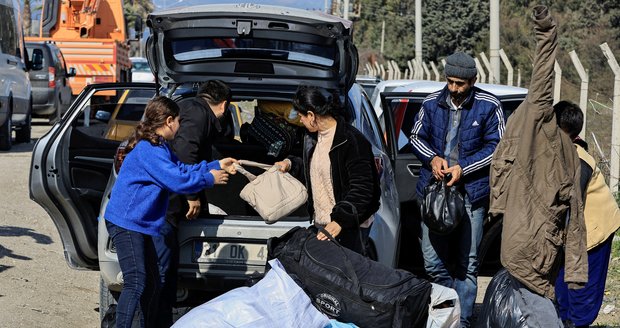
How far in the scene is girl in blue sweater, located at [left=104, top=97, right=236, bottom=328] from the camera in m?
6.00

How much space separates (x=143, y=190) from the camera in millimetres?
6039

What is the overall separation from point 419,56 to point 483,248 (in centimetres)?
2787

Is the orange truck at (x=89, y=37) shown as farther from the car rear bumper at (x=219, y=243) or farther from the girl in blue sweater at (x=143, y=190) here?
the girl in blue sweater at (x=143, y=190)

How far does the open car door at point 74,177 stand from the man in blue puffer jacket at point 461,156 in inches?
84.1

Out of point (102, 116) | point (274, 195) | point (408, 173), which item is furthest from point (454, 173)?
point (102, 116)

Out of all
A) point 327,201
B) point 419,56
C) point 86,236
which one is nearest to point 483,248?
point 327,201

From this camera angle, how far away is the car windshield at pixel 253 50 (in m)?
7.31

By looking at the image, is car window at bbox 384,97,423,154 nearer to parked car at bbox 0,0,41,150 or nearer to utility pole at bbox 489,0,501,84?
utility pole at bbox 489,0,501,84

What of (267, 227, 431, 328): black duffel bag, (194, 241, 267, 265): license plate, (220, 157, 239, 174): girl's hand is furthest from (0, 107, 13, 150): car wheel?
(267, 227, 431, 328): black duffel bag

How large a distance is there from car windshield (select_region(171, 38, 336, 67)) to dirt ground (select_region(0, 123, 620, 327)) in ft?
6.61

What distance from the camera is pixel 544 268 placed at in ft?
16.8

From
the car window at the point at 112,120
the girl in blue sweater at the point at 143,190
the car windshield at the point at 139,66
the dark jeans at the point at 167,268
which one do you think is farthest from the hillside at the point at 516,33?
the girl in blue sweater at the point at 143,190

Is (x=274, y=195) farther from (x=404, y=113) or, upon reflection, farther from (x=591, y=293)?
(x=404, y=113)

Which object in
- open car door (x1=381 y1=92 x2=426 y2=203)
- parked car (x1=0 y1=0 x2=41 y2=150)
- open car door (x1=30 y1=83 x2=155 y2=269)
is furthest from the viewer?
parked car (x1=0 y1=0 x2=41 y2=150)
